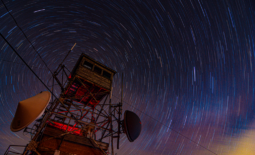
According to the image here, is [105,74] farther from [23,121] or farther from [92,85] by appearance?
[23,121]

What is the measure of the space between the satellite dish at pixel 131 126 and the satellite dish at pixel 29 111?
494 centimetres

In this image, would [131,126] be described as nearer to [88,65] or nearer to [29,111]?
[29,111]

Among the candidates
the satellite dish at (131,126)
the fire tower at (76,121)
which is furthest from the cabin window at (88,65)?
the satellite dish at (131,126)

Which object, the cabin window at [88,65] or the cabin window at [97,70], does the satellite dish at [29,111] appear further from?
the cabin window at [97,70]

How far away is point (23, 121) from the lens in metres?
5.82

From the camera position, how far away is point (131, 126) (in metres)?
8.48

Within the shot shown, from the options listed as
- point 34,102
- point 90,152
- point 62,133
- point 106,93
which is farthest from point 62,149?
point 106,93

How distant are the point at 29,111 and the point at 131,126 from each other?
6025 millimetres

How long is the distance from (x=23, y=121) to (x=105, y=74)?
26.4ft

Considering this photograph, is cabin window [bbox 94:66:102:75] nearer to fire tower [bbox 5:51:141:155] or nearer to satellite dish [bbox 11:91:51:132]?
fire tower [bbox 5:51:141:155]

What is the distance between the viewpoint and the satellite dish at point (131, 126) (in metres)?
8.10

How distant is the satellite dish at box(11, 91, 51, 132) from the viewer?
567 cm

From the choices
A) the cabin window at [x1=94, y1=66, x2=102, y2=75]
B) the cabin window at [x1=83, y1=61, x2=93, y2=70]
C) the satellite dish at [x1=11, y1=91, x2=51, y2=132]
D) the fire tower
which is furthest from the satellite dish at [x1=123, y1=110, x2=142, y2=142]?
the cabin window at [x1=83, y1=61, x2=93, y2=70]

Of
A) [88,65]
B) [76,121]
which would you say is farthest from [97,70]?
[76,121]
